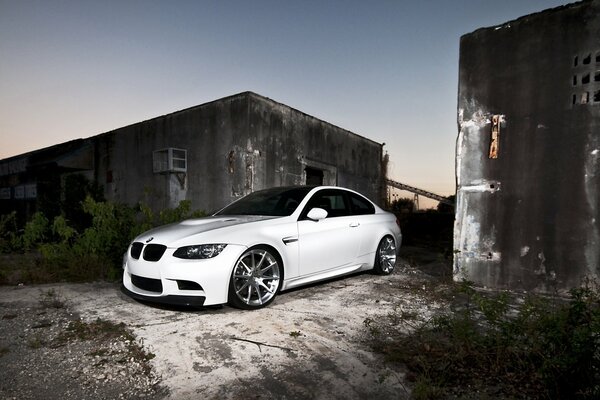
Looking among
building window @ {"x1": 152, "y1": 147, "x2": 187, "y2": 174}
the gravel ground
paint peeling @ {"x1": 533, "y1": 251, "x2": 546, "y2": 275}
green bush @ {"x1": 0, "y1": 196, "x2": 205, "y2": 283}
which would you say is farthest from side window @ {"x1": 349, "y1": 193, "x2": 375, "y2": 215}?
building window @ {"x1": 152, "y1": 147, "x2": 187, "y2": 174}

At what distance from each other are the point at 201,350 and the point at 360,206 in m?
3.56

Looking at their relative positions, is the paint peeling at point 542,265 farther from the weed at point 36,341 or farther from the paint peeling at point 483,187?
the weed at point 36,341

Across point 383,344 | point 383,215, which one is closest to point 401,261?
point 383,215

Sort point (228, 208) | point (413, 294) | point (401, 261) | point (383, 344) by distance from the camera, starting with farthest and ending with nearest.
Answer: point (401, 261) → point (228, 208) → point (413, 294) → point (383, 344)

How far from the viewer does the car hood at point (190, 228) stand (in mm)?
4071

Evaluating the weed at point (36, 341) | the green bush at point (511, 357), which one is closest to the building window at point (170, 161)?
the weed at point (36, 341)

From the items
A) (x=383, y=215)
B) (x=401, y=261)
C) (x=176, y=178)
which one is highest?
(x=176, y=178)

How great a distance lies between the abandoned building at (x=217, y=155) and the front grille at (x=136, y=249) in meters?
1.98

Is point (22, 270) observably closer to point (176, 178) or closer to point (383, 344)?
point (176, 178)

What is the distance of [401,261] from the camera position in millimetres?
7707

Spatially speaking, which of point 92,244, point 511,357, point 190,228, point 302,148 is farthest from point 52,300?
point 302,148

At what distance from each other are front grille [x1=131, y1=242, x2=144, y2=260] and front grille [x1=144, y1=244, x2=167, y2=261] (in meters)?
0.14

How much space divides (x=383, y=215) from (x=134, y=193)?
7.83m

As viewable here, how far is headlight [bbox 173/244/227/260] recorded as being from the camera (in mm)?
3908
